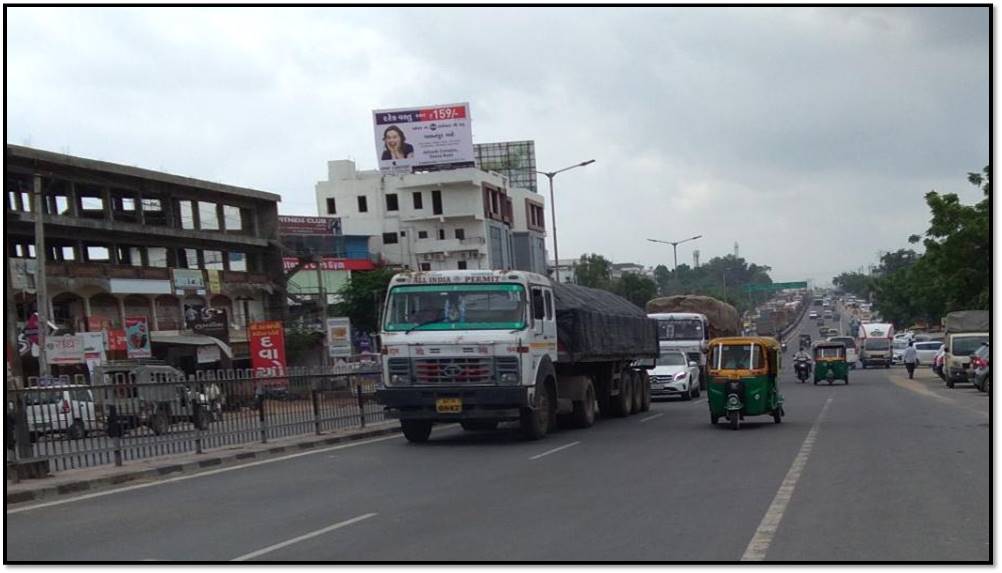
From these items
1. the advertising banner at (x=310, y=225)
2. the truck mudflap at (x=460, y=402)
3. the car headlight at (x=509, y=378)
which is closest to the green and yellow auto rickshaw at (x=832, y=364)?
the truck mudflap at (x=460, y=402)

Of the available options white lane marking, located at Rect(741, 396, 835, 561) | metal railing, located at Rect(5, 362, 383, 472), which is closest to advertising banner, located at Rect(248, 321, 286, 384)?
metal railing, located at Rect(5, 362, 383, 472)

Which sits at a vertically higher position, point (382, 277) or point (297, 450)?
point (382, 277)

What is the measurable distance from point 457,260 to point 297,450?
57322 mm

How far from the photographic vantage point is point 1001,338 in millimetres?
11812

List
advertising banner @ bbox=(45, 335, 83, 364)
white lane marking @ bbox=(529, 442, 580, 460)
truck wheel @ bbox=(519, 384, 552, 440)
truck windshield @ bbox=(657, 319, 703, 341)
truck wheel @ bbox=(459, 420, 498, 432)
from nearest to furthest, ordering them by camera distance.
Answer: white lane marking @ bbox=(529, 442, 580, 460), truck wheel @ bbox=(519, 384, 552, 440), truck wheel @ bbox=(459, 420, 498, 432), advertising banner @ bbox=(45, 335, 83, 364), truck windshield @ bbox=(657, 319, 703, 341)

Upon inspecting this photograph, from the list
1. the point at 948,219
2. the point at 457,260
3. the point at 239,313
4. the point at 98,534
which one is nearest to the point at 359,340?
the point at 239,313

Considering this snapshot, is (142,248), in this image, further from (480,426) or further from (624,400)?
(480,426)

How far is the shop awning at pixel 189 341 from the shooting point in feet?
150

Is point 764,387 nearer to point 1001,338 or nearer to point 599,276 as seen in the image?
point 1001,338

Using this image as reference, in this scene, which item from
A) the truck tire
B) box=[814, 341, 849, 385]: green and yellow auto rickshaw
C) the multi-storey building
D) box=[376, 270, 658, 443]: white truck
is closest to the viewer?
box=[376, 270, 658, 443]: white truck

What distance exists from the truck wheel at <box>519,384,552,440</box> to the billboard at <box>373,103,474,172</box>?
53.4m

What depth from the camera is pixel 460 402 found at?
19.2m

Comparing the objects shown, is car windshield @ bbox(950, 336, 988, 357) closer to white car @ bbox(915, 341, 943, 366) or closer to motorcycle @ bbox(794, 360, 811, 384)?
motorcycle @ bbox(794, 360, 811, 384)

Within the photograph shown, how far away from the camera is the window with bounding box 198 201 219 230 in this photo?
167 feet
